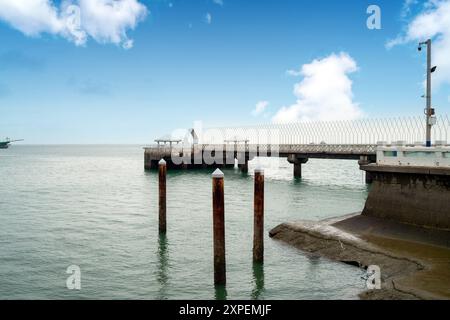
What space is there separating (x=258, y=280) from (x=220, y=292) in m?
2.06

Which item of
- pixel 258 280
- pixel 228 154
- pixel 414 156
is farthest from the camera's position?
pixel 228 154

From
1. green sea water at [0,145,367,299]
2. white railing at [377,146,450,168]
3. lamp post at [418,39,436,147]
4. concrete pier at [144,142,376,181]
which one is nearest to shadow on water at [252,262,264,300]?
green sea water at [0,145,367,299]

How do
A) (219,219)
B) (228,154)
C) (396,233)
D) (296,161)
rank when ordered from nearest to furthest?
(219,219) → (396,233) → (296,161) → (228,154)

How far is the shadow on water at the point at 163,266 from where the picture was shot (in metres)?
16.5

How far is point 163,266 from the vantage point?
1958 centimetres

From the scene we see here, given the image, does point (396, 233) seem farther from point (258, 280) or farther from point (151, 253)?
point (151, 253)

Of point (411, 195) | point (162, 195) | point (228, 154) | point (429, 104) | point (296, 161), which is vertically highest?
point (429, 104)

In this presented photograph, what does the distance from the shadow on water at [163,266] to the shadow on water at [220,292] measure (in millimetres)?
1857

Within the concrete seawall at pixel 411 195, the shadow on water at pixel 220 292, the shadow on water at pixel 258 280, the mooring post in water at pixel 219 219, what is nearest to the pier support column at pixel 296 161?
the concrete seawall at pixel 411 195

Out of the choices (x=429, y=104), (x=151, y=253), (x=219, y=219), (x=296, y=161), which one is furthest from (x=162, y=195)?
(x=296, y=161)

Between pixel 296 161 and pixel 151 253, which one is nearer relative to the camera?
pixel 151 253
